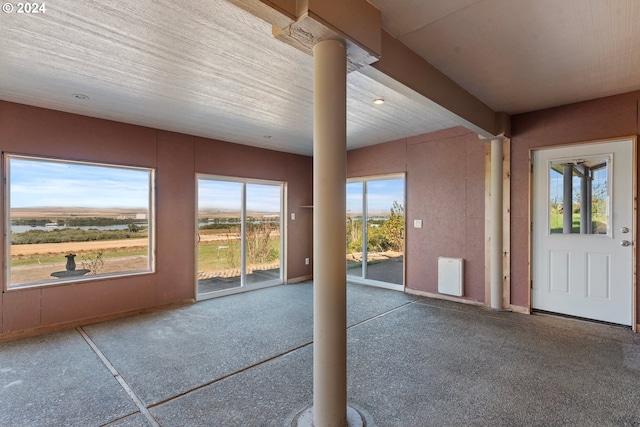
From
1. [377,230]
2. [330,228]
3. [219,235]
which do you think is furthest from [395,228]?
[330,228]

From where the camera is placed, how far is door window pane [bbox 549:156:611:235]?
12.2 feet

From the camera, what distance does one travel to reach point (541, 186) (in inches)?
164

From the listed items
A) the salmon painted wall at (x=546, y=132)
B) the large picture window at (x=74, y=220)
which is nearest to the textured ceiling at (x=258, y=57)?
the salmon painted wall at (x=546, y=132)

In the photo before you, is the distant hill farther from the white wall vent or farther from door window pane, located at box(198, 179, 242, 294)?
the white wall vent

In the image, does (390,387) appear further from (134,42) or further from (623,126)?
(623,126)

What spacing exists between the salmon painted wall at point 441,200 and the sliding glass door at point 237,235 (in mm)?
2279

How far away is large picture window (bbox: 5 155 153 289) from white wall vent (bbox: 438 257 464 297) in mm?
4361

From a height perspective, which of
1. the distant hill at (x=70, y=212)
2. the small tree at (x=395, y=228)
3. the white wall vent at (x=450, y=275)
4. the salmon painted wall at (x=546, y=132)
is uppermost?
the salmon painted wall at (x=546, y=132)

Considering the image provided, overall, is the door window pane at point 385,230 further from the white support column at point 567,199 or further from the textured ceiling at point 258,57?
the white support column at point 567,199

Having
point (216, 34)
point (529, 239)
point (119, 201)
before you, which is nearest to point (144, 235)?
point (119, 201)

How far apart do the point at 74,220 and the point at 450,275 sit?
5.26 metres

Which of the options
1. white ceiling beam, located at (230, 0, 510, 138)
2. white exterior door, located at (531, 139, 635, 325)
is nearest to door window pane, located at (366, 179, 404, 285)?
white exterior door, located at (531, 139, 635, 325)

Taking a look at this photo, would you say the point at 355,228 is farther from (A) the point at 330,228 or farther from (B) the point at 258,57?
(A) the point at 330,228

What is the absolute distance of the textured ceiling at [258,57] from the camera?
6.91 feet
